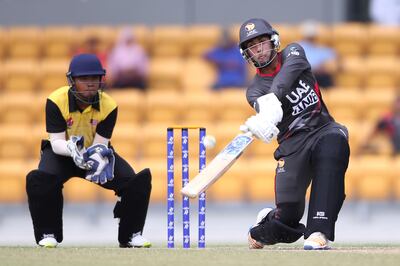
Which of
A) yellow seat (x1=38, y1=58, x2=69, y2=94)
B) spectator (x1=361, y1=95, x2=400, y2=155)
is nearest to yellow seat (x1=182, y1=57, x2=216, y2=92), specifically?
yellow seat (x1=38, y1=58, x2=69, y2=94)

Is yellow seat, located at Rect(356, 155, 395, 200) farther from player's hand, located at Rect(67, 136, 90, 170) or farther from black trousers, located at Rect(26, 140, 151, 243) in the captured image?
→ player's hand, located at Rect(67, 136, 90, 170)

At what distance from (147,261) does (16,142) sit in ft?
18.8

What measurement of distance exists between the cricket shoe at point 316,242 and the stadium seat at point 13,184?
485cm

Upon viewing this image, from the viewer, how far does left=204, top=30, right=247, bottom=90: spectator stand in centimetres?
1145

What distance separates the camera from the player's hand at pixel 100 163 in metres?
6.73

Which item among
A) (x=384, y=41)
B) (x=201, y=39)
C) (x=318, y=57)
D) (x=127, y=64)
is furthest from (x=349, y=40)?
(x=127, y=64)

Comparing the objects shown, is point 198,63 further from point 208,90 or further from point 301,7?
point 301,7

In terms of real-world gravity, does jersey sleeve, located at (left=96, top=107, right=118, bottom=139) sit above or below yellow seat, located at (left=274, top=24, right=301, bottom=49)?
below

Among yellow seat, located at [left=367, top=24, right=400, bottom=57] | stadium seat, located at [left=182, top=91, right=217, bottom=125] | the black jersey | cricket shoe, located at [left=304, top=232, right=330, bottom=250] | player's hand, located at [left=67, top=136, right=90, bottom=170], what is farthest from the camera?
yellow seat, located at [left=367, top=24, right=400, bottom=57]

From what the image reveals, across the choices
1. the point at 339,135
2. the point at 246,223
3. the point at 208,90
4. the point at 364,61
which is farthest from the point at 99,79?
the point at 364,61

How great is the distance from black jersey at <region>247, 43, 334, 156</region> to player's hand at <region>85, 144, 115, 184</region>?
921mm

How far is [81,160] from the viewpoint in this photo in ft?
21.9

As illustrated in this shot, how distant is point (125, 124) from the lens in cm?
1126

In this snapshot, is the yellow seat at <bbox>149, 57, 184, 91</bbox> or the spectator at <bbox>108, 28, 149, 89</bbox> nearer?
the spectator at <bbox>108, 28, 149, 89</bbox>
